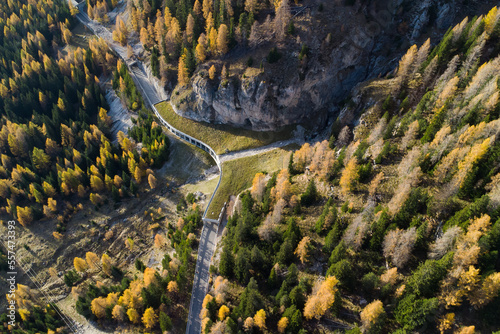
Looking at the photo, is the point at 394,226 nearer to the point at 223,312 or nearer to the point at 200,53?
the point at 223,312

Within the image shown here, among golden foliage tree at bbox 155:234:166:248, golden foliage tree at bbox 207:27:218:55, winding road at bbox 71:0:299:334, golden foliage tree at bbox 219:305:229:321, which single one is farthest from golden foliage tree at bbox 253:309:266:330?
golden foliage tree at bbox 207:27:218:55

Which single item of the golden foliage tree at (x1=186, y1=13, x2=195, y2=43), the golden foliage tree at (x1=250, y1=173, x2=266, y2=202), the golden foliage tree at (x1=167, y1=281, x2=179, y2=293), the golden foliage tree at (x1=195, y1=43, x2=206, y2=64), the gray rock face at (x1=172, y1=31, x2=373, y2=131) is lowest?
the golden foliage tree at (x1=167, y1=281, x2=179, y2=293)

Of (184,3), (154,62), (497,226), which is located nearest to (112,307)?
(497,226)

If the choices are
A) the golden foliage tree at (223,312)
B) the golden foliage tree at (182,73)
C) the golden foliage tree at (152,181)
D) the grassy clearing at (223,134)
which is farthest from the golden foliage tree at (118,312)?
the golden foliage tree at (182,73)

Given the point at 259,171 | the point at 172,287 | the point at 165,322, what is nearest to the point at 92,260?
the point at 172,287

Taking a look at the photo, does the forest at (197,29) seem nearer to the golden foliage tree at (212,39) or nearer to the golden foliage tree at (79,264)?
the golden foliage tree at (212,39)

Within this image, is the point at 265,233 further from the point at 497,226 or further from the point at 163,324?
the point at 497,226

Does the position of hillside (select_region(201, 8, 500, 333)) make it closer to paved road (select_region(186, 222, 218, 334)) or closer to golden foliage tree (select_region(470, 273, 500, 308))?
golden foliage tree (select_region(470, 273, 500, 308))
